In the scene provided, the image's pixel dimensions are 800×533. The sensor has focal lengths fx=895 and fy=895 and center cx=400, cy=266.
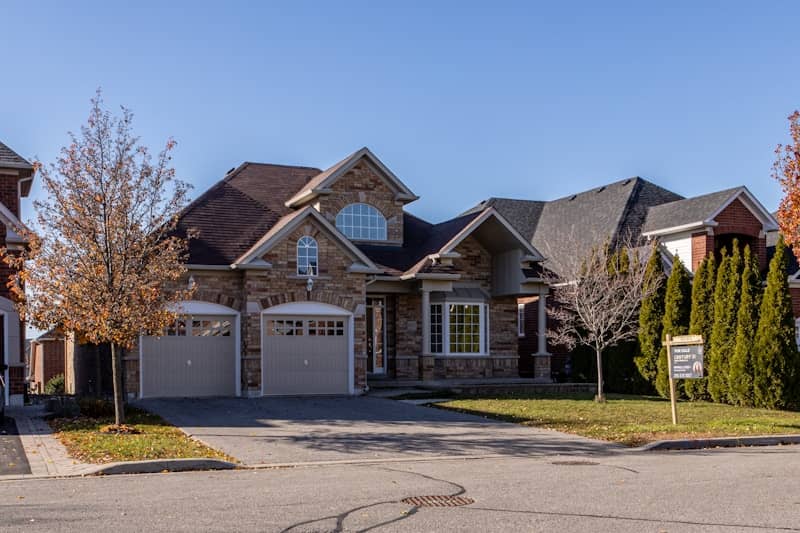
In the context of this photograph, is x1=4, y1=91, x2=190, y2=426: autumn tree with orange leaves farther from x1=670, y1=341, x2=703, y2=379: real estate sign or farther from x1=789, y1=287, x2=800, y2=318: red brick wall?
x1=789, y1=287, x2=800, y2=318: red brick wall

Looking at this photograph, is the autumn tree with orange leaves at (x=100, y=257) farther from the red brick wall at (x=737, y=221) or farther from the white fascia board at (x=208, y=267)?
the red brick wall at (x=737, y=221)

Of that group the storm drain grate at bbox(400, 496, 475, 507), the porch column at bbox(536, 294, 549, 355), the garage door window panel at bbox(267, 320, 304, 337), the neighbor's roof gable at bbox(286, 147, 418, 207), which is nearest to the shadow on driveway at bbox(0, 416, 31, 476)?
the storm drain grate at bbox(400, 496, 475, 507)

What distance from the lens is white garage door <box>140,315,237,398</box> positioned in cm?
2336

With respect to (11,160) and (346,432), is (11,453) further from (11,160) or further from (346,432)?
(11,160)

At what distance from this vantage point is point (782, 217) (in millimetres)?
19375

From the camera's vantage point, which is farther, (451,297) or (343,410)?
(451,297)

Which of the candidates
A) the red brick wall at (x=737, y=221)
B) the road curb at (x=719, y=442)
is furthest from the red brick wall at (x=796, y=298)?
the road curb at (x=719, y=442)

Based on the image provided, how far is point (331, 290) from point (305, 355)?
75.3 inches

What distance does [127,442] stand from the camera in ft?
48.8

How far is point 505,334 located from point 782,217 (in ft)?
38.2

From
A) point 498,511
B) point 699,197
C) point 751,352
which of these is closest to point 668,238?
point 699,197

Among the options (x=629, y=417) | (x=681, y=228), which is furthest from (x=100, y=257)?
(x=681, y=228)

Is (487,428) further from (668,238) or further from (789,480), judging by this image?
(668,238)

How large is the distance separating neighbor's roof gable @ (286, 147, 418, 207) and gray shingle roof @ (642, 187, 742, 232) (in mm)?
9152
